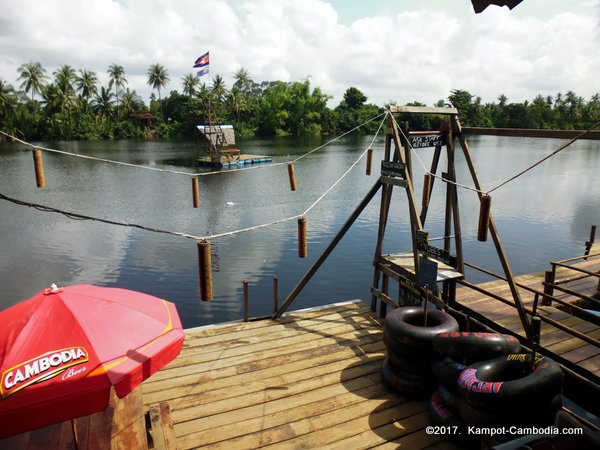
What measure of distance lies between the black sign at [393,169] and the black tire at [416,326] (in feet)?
9.75

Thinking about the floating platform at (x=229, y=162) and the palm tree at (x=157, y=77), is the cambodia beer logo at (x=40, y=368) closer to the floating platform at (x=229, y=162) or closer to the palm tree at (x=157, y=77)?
the floating platform at (x=229, y=162)

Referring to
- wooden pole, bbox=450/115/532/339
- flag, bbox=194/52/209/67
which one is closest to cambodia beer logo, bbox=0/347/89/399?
wooden pole, bbox=450/115/532/339

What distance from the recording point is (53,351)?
4.61 m

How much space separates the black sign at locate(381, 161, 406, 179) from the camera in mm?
9094

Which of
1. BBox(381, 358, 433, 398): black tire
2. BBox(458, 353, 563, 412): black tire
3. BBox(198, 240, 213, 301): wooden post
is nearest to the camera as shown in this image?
BBox(458, 353, 563, 412): black tire

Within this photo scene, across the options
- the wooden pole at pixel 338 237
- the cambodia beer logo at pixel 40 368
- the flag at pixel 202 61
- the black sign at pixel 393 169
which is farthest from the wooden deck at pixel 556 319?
the flag at pixel 202 61

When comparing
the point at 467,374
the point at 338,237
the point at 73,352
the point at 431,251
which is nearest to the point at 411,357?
the point at 467,374

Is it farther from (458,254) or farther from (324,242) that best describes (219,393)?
(324,242)

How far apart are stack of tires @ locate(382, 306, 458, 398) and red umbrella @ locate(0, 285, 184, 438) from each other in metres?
3.76

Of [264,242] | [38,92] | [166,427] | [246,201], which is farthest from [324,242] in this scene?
[38,92]

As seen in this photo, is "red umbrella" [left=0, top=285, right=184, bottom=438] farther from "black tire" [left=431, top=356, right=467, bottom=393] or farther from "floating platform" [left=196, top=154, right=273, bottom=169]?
"floating platform" [left=196, top=154, right=273, bottom=169]

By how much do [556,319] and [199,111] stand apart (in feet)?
308

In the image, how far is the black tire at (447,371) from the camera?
20.9 ft

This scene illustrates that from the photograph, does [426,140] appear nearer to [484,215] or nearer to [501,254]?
[484,215]
